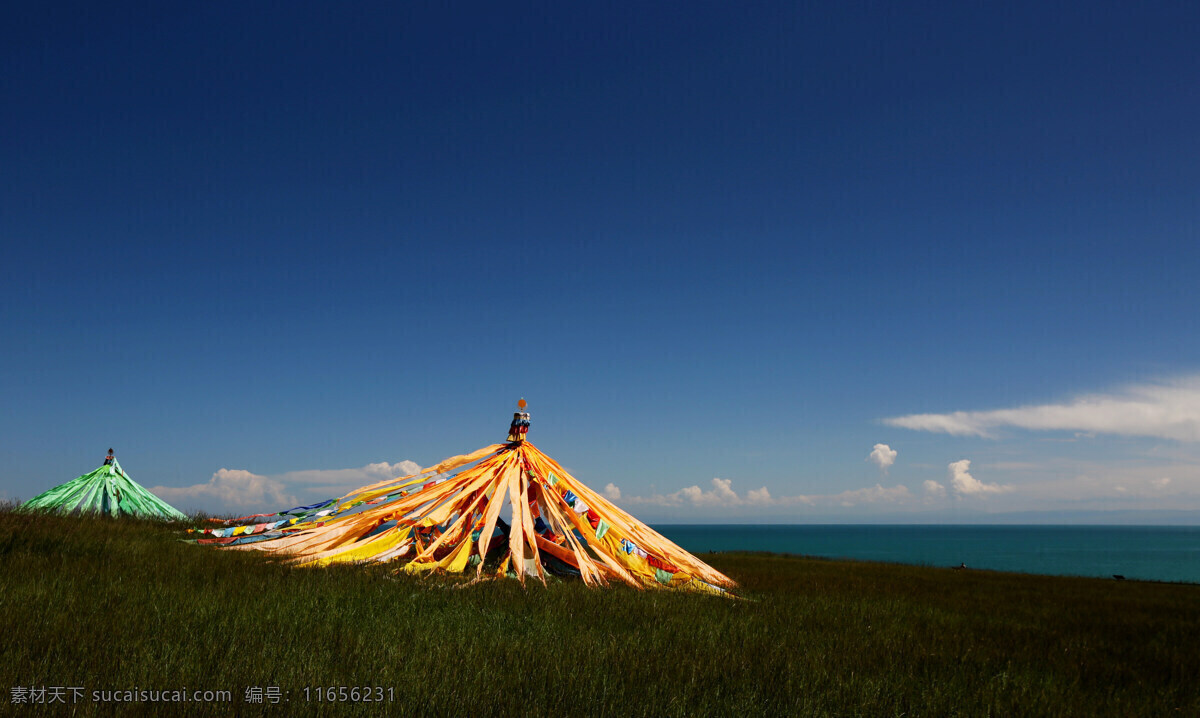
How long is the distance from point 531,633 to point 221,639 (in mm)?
2218

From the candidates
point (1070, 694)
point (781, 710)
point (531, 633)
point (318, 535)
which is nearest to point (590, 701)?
point (781, 710)

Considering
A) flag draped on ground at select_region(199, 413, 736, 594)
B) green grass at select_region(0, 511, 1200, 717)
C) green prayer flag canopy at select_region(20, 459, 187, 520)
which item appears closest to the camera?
green grass at select_region(0, 511, 1200, 717)

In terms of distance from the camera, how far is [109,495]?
15.9 metres

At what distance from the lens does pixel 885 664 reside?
516 centimetres

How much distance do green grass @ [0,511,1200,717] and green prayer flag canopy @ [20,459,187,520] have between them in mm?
7977

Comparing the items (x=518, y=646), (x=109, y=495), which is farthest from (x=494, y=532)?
(x=109, y=495)

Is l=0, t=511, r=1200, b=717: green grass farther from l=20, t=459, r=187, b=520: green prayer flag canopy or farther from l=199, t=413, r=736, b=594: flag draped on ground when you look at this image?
l=20, t=459, r=187, b=520: green prayer flag canopy

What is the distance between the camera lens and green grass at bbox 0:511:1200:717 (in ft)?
11.4

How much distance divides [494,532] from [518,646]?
511 centimetres

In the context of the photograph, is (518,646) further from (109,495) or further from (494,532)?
(109,495)

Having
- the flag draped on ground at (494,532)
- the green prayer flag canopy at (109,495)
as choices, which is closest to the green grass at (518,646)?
the flag draped on ground at (494,532)

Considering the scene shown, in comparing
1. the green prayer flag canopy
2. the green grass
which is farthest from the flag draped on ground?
the green prayer flag canopy

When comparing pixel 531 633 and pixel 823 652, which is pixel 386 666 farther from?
pixel 823 652

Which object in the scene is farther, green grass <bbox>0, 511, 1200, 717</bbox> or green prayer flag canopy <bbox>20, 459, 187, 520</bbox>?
green prayer flag canopy <bbox>20, 459, 187, 520</bbox>
